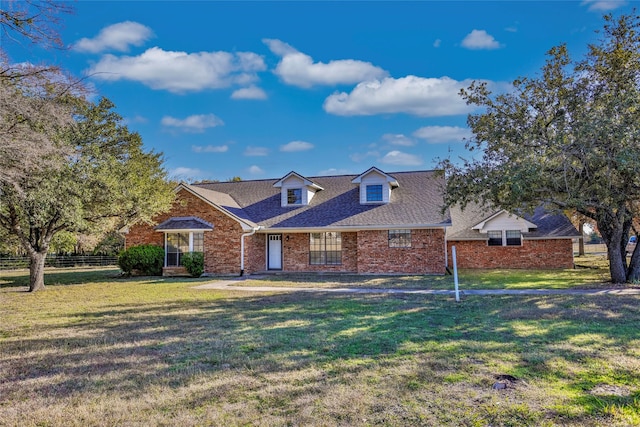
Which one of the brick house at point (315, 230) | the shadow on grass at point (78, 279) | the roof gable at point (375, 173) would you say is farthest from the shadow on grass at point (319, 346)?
the roof gable at point (375, 173)

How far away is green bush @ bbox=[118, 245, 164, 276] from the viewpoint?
20406 millimetres

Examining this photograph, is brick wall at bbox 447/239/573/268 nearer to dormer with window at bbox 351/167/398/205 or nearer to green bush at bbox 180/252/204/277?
dormer with window at bbox 351/167/398/205

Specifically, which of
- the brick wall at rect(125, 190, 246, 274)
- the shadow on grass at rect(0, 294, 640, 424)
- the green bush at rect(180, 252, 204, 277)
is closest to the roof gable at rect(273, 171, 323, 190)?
the brick wall at rect(125, 190, 246, 274)

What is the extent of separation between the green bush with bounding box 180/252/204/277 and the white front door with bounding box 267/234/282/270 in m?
3.91

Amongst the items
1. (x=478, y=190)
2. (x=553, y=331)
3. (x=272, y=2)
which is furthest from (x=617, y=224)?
(x=272, y=2)

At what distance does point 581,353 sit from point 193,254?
56.0 ft

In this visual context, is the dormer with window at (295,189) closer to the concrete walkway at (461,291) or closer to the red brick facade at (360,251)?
the red brick facade at (360,251)

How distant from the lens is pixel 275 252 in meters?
22.1

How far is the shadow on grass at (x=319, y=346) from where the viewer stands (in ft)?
16.1

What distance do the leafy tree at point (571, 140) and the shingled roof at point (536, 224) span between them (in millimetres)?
5702

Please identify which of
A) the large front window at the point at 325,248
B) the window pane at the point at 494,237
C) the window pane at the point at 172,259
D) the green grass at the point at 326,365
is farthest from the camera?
the window pane at the point at 494,237

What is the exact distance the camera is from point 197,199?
67.7 ft

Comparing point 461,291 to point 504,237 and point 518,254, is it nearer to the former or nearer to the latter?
point 504,237

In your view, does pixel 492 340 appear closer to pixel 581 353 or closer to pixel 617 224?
pixel 581 353
